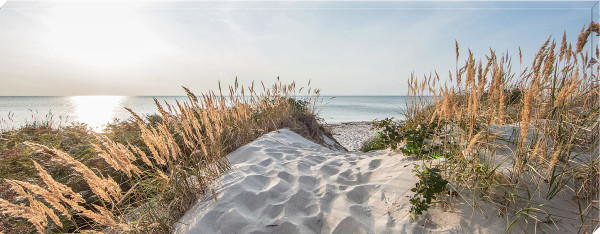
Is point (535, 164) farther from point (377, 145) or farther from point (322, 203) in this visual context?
point (377, 145)

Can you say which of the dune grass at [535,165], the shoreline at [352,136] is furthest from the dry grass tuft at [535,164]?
the shoreline at [352,136]

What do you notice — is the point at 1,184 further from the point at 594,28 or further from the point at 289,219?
the point at 594,28

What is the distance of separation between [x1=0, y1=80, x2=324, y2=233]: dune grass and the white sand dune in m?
0.26

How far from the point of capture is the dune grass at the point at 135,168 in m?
1.64

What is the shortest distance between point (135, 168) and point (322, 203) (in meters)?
1.48

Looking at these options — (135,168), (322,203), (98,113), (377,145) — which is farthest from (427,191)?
(98,113)

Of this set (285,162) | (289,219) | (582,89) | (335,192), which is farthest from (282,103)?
(582,89)

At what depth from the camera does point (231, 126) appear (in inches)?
185

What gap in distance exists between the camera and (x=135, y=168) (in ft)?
6.57

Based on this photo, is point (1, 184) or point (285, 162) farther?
point (285, 162)

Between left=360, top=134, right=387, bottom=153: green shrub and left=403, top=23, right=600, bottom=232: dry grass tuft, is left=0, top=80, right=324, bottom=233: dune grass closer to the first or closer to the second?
left=360, top=134, right=387, bottom=153: green shrub

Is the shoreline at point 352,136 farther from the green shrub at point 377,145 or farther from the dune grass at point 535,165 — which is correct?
the dune grass at point 535,165

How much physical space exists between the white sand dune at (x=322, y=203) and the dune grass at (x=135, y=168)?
0.26 meters

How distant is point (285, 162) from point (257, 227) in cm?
133
